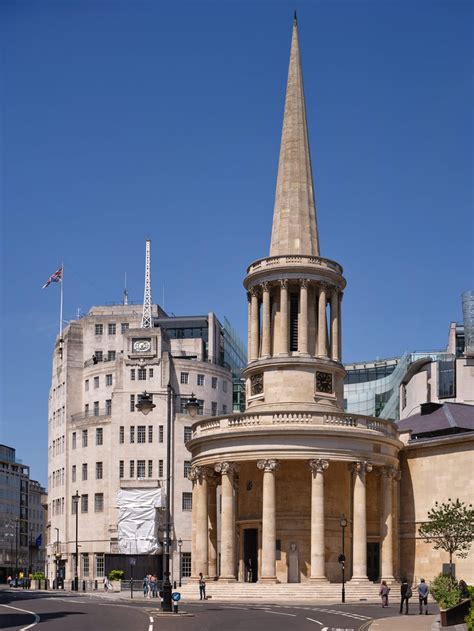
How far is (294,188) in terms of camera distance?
74688mm

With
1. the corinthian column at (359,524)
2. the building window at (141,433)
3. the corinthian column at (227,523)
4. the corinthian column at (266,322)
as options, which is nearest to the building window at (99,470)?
the building window at (141,433)

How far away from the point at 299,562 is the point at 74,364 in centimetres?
6718

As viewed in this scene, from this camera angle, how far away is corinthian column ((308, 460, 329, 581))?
64.9m

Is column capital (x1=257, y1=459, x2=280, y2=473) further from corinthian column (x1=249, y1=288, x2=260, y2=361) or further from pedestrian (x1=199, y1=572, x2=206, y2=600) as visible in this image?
corinthian column (x1=249, y1=288, x2=260, y2=361)

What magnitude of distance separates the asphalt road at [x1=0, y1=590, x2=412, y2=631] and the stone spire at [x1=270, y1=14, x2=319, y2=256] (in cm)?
2557

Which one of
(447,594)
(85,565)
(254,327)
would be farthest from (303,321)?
(85,565)

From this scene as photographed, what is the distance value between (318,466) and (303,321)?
10.2 m

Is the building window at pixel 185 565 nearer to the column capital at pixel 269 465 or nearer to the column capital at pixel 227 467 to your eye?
the column capital at pixel 227 467

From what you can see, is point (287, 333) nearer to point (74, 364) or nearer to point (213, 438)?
point (213, 438)

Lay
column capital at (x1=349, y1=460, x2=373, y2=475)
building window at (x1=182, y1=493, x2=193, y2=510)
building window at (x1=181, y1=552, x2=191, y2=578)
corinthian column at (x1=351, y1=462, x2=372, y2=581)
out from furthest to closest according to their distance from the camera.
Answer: building window at (x1=182, y1=493, x2=193, y2=510), building window at (x1=181, y1=552, x2=191, y2=578), column capital at (x1=349, y1=460, x2=373, y2=475), corinthian column at (x1=351, y1=462, x2=372, y2=581)

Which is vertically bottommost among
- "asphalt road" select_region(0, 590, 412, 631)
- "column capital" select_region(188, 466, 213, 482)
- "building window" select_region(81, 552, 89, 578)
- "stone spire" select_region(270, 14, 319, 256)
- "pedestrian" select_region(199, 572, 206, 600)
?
"building window" select_region(81, 552, 89, 578)

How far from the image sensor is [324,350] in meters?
72.2

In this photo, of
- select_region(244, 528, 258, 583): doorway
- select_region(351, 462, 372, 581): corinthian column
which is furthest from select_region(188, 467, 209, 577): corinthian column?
select_region(351, 462, 372, 581): corinthian column

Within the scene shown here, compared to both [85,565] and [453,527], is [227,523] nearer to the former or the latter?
[453,527]
